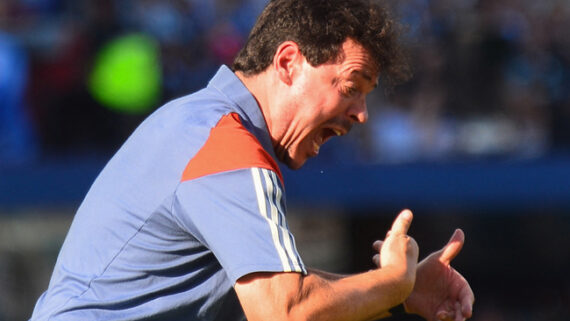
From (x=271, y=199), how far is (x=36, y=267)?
29.1 ft

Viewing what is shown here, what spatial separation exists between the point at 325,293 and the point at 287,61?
904 mm

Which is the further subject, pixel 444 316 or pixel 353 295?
pixel 444 316

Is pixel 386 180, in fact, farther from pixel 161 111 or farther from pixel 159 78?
pixel 161 111

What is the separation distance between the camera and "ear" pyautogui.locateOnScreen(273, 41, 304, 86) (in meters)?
3.44

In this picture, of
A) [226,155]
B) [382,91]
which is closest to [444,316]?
[226,155]

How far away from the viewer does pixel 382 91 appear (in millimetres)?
9406

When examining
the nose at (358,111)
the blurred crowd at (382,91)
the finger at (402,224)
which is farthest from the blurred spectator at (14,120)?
→ the finger at (402,224)

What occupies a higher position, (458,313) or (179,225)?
(179,225)

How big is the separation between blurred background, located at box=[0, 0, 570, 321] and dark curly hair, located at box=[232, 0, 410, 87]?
18.4 ft

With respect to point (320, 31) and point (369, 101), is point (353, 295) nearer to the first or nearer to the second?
point (320, 31)

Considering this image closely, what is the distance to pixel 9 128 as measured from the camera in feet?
31.1

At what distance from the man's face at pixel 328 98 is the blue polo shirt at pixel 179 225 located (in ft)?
0.57

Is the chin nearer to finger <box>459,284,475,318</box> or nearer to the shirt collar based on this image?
the shirt collar

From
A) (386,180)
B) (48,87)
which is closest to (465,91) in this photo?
(386,180)
